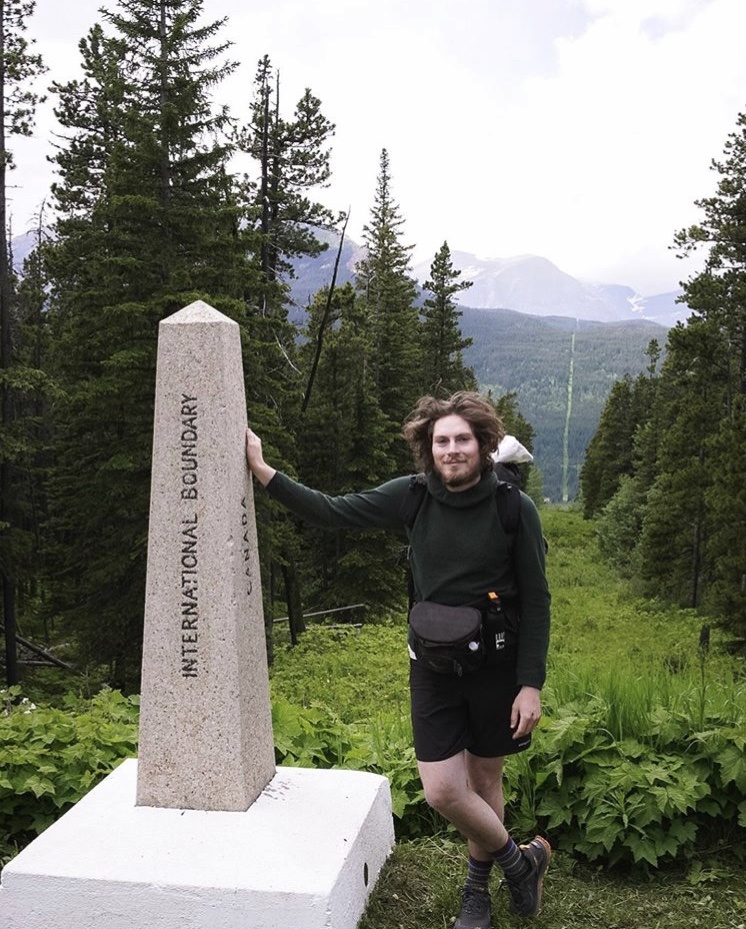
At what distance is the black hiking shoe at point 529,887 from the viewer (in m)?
3.95

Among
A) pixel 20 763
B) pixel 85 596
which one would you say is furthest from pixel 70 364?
pixel 20 763

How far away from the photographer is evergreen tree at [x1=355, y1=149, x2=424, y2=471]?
35312 mm

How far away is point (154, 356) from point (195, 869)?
35.5ft

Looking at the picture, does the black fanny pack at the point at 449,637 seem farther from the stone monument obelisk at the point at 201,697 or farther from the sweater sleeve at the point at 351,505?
the stone monument obelisk at the point at 201,697

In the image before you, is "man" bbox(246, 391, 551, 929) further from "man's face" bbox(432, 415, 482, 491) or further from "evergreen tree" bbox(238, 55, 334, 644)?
"evergreen tree" bbox(238, 55, 334, 644)

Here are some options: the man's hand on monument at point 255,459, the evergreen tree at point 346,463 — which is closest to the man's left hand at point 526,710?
the man's hand on monument at point 255,459

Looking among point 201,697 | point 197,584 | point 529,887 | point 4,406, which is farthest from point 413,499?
point 4,406

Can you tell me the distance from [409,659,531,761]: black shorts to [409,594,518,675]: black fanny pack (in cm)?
7

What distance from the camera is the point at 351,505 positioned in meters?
3.76

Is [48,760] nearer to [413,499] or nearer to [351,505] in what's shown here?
[351,505]

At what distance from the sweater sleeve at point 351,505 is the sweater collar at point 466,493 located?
0.17 metres

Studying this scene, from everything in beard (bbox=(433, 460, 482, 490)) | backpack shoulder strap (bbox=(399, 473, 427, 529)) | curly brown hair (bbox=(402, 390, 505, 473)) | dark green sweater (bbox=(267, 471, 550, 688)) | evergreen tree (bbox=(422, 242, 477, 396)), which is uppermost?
evergreen tree (bbox=(422, 242, 477, 396))

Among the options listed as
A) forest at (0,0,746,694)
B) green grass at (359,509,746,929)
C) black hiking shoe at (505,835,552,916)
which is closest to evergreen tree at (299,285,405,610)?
forest at (0,0,746,694)

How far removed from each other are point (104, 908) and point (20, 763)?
157cm
